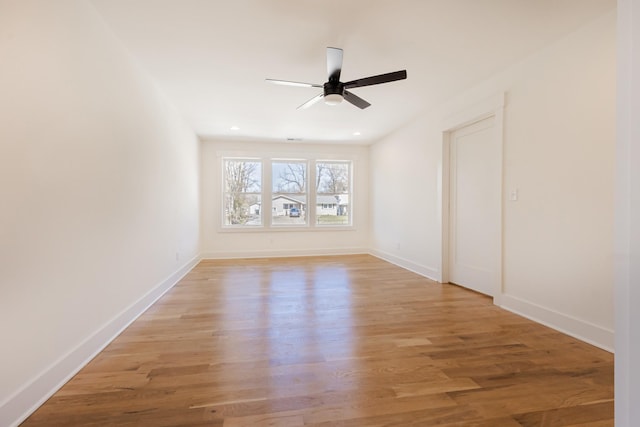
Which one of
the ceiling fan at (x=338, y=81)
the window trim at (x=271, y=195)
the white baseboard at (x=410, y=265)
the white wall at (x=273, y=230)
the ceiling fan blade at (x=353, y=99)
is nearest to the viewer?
the ceiling fan at (x=338, y=81)

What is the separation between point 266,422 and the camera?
136 centimetres

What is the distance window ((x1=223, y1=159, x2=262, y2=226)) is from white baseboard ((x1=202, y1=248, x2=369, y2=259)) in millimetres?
614

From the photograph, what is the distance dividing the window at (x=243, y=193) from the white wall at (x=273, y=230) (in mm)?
205

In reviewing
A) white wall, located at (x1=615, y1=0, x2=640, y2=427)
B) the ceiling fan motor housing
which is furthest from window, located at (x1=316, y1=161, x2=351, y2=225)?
white wall, located at (x1=615, y1=0, x2=640, y2=427)

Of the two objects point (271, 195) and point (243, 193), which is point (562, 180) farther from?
point (243, 193)

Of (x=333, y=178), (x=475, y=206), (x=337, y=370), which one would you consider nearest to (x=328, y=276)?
(x=475, y=206)

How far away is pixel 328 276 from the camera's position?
4.31 m

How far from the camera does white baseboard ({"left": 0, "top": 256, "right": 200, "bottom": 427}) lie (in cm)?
134

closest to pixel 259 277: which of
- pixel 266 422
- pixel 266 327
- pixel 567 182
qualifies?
pixel 266 327

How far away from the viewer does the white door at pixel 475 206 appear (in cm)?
313

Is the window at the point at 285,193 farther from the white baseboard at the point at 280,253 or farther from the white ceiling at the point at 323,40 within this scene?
the white ceiling at the point at 323,40

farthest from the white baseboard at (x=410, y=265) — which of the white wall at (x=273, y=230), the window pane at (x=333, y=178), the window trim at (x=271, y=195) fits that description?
the window pane at (x=333, y=178)

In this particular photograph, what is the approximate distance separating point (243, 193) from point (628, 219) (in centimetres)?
604

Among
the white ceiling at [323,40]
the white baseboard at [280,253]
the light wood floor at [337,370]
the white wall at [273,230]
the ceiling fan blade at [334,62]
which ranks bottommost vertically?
the light wood floor at [337,370]
